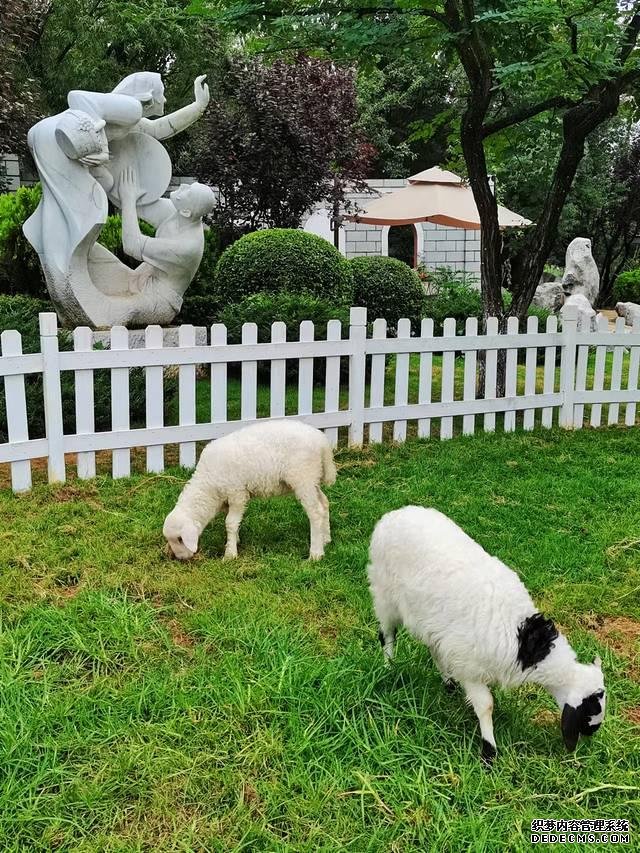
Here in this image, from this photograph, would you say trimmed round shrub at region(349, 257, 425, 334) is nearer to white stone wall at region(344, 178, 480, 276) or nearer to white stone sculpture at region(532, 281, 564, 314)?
white stone sculpture at region(532, 281, 564, 314)

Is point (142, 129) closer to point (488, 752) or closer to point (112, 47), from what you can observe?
point (488, 752)

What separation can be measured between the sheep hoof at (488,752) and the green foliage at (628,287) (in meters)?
20.6

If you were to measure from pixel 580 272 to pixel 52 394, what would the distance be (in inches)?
582

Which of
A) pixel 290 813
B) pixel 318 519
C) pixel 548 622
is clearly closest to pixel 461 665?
pixel 548 622

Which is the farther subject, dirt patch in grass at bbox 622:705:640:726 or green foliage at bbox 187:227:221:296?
green foliage at bbox 187:227:221:296

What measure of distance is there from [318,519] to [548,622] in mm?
1799

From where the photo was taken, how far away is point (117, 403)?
519cm

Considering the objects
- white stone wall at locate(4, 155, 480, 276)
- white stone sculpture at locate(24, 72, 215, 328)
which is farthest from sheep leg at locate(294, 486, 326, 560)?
white stone wall at locate(4, 155, 480, 276)

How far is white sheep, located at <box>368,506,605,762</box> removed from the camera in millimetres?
2303

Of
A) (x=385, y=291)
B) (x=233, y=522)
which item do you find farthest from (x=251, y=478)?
(x=385, y=291)

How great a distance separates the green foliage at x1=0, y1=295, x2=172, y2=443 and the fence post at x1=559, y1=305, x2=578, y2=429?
363cm

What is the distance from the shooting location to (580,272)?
1708 centimetres

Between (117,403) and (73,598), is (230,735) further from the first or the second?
(117,403)

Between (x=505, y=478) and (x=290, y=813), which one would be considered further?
(x=505, y=478)
